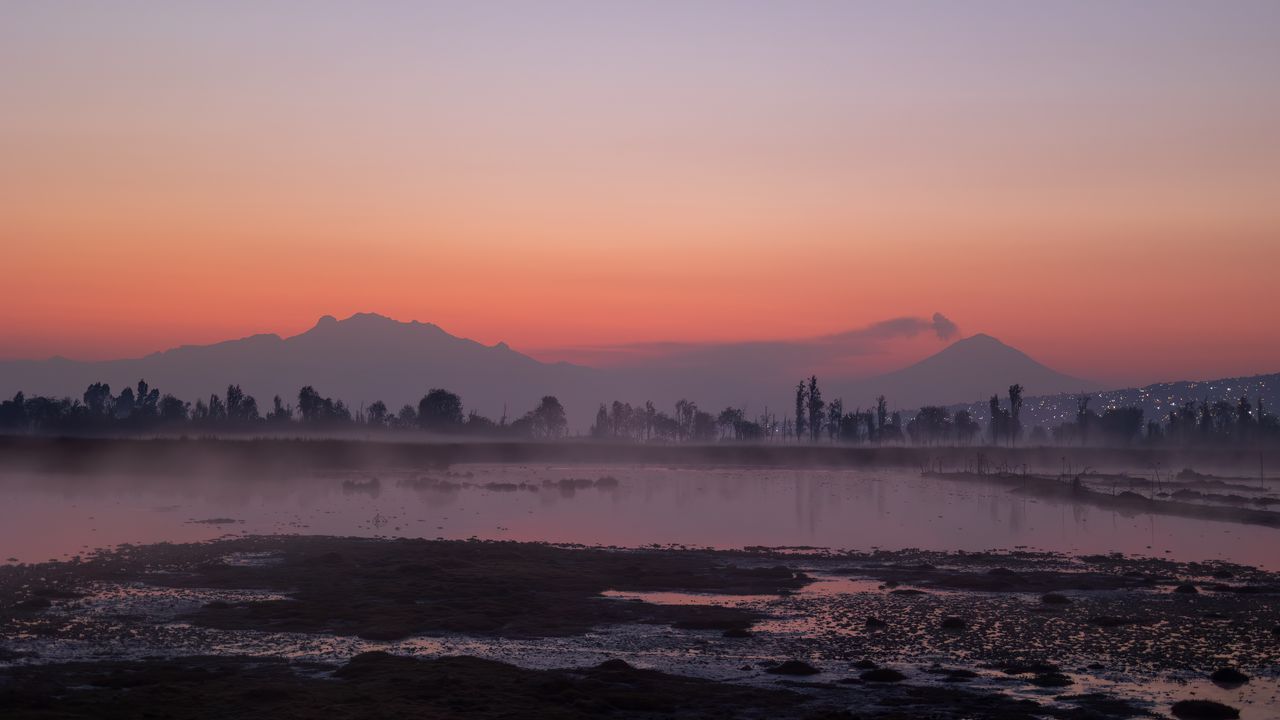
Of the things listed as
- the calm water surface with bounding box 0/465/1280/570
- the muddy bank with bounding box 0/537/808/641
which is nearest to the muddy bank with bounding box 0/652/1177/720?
the muddy bank with bounding box 0/537/808/641

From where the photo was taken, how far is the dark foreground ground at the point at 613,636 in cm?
2314

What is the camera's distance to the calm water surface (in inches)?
2383

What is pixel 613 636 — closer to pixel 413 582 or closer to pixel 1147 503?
pixel 413 582

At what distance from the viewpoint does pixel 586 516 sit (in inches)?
3100

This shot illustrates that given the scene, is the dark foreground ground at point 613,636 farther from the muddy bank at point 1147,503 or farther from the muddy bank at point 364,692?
the muddy bank at point 1147,503

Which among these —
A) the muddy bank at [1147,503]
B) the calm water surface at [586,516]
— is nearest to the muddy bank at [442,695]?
the calm water surface at [586,516]

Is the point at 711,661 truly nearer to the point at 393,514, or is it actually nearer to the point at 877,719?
the point at 877,719

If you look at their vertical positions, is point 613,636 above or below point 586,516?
above

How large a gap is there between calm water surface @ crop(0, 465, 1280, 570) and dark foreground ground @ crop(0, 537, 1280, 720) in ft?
38.9

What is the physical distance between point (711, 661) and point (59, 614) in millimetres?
19594

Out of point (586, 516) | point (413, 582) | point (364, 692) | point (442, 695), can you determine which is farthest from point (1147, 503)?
point (364, 692)

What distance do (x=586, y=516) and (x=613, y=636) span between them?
4771 centimetres

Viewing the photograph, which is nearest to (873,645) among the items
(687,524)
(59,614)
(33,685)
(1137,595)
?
(1137,595)

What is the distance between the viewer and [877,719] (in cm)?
2191
